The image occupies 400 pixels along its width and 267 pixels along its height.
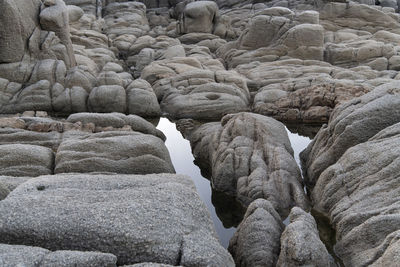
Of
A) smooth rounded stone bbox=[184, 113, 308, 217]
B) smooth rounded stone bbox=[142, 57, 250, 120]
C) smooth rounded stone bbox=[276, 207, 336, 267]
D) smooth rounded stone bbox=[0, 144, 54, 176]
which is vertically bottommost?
smooth rounded stone bbox=[142, 57, 250, 120]

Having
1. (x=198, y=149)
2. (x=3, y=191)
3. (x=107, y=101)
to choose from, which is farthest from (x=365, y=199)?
(x=107, y=101)

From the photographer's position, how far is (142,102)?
874 inches

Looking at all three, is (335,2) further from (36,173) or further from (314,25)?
(36,173)

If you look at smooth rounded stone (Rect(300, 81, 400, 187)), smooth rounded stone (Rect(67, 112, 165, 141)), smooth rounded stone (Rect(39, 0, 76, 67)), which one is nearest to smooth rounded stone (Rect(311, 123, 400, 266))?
smooth rounded stone (Rect(300, 81, 400, 187))

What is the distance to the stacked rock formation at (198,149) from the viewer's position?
7000mm

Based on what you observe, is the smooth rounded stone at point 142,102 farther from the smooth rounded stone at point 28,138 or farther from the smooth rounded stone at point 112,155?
the smooth rounded stone at point 112,155

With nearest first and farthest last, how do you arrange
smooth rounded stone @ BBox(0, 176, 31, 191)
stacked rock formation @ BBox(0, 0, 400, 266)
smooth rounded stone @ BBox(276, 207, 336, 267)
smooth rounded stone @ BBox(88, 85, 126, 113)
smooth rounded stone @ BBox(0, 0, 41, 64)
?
1. stacked rock formation @ BBox(0, 0, 400, 266)
2. smooth rounded stone @ BBox(276, 207, 336, 267)
3. smooth rounded stone @ BBox(0, 176, 31, 191)
4. smooth rounded stone @ BBox(0, 0, 41, 64)
5. smooth rounded stone @ BBox(88, 85, 126, 113)

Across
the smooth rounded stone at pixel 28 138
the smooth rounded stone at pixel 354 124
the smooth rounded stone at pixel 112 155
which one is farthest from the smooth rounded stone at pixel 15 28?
the smooth rounded stone at pixel 354 124

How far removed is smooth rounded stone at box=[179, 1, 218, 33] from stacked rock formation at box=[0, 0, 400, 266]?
7.16 meters

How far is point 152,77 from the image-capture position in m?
26.5

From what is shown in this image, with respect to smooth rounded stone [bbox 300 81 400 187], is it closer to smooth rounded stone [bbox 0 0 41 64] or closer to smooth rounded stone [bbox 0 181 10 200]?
smooth rounded stone [bbox 0 181 10 200]

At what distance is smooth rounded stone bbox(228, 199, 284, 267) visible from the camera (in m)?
8.78

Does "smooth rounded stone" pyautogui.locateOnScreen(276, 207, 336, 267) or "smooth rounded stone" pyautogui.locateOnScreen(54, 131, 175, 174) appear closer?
"smooth rounded stone" pyautogui.locateOnScreen(276, 207, 336, 267)

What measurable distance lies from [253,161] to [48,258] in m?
8.56
